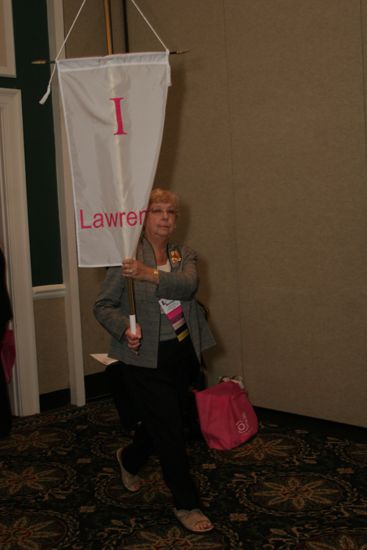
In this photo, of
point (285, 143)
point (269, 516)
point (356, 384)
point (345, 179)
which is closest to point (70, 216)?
point (285, 143)

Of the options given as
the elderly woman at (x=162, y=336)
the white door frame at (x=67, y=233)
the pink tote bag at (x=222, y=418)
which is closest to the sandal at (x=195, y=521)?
the elderly woman at (x=162, y=336)

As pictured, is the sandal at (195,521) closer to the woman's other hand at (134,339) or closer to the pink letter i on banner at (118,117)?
the woman's other hand at (134,339)

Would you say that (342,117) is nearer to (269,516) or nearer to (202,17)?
(202,17)

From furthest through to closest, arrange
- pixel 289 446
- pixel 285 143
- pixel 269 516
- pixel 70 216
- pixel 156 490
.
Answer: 1. pixel 70 216
2. pixel 285 143
3. pixel 289 446
4. pixel 156 490
5. pixel 269 516

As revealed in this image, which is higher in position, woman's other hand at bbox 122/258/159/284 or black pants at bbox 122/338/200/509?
woman's other hand at bbox 122/258/159/284

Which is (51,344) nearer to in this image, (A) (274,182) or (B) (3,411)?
(A) (274,182)

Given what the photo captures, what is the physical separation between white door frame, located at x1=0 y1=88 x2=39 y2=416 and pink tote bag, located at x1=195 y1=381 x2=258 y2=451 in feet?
4.78

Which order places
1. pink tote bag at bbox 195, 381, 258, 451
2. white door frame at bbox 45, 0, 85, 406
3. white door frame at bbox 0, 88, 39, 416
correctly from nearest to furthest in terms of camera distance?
pink tote bag at bbox 195, 381, 258, 451, white door frame at bbox 0, 88, 39, 416, white door frame at bbox 45, 0, 85, 406

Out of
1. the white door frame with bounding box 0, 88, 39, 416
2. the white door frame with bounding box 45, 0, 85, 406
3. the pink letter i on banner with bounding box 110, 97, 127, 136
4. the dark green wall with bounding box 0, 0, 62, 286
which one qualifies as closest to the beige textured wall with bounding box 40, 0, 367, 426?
the white door frame with bounding box 45, 0, 85, 406

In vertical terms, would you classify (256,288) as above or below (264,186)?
below

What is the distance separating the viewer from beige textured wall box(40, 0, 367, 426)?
361 centimetres

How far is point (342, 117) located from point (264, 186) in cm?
68

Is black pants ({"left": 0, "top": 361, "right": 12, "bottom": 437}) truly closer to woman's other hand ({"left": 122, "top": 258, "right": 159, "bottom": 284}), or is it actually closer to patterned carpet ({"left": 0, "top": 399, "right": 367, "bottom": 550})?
patterned carpet ({"left": 0, "top": 399, "right": 367, "bottom": 550})

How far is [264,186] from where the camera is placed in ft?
13.2
